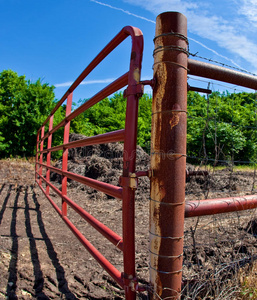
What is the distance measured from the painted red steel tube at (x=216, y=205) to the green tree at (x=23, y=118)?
17.3m

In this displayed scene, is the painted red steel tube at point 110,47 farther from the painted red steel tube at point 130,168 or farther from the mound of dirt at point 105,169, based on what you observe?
the mound of dirt at point 105,169

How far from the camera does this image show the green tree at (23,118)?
17.5 metres

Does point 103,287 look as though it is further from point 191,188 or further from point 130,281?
point 191,188

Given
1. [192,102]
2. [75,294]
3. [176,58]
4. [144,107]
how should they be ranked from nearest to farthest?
1. [176,58]
2. [75,294]
3. [144,107]
4. [192,102]

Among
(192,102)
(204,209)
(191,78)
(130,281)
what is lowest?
(130,281)

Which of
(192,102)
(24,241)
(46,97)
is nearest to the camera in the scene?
(24,241)

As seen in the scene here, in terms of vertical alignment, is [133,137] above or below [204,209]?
above

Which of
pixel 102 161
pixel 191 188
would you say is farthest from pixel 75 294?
pixel 102 161

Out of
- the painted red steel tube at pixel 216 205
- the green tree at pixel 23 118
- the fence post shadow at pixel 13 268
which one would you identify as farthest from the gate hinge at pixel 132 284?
the green tree at pixel 23 118

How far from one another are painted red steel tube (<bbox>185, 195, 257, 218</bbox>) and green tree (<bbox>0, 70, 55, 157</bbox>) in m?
17.3

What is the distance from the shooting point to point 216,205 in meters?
1.49

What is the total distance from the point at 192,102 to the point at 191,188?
816 inches

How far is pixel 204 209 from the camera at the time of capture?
1.44 meters

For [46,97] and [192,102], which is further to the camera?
[192,102]
